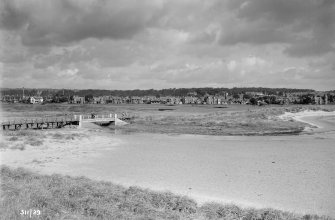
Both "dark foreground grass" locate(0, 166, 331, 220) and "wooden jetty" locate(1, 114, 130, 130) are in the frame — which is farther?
"wooden jetty" locate(1, 114, 130, 130)

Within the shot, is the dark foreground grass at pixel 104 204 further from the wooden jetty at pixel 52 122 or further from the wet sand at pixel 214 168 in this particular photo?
the wooden jetty at pixel 52 122

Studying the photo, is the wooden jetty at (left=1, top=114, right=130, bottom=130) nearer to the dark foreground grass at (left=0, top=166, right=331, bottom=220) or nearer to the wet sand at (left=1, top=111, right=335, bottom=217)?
the wet sand at (left=1, top=111, right=335, bottom=217)

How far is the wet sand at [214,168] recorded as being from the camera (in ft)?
50.0

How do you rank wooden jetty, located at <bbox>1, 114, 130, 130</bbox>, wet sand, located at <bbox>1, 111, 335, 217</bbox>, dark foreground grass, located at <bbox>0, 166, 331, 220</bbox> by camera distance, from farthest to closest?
1. wooden jetty, located at <bbox>1, 114, 130, 130</bbox>
2. wet sand, located at <bbox>1, 111, 335, 217</bbox>
3. dark foreground grass, located at <bbox>0, 166, 331, 220</bbox>

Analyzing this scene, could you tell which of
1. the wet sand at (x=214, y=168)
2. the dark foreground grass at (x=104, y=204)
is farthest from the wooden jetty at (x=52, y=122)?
the dark foreground grass at (x=104, y=204)

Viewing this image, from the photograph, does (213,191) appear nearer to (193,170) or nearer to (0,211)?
(193,170)

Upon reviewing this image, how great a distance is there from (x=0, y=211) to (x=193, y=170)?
1281 centimetres

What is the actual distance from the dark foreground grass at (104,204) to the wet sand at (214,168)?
164 centimetres

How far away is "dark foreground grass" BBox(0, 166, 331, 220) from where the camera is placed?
1105cm

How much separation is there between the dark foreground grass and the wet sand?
1.64 metres

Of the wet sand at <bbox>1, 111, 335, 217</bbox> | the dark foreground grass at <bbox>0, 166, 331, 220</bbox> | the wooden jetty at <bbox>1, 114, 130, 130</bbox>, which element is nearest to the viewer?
the dark foreground grass at <bbox>0, 166, 331, 220</bbox>

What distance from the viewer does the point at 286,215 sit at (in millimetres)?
12203

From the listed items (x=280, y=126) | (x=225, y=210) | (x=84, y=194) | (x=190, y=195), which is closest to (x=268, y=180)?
(x=190, y=195)

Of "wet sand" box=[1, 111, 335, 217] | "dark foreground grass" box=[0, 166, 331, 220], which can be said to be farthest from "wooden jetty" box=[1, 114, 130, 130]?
"dark foreground grass" box=[0, 166, 331, 220]
